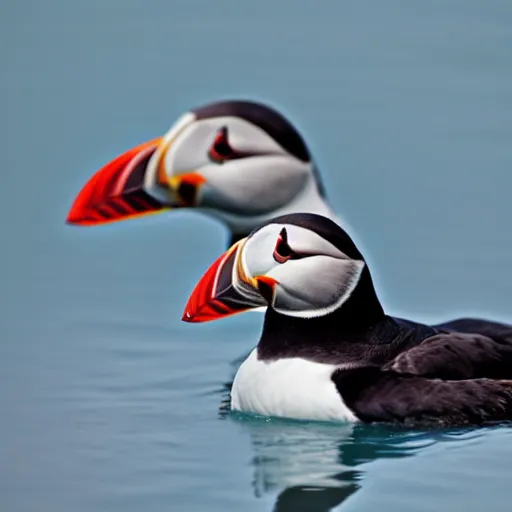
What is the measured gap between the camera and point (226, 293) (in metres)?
11.8

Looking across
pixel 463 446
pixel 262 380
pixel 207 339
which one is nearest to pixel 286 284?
pixel 262 380

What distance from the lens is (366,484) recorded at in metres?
10.7

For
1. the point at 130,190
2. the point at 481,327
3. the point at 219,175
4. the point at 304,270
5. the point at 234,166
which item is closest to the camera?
the point at 304,270

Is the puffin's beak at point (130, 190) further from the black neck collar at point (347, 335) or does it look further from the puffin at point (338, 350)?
the black neck collar at point (347, 335)

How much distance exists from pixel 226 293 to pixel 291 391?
70 cm

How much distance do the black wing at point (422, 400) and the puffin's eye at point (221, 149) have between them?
321 centimetres

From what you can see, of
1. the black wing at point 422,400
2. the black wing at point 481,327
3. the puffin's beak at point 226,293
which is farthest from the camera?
the black wing at point 481,327

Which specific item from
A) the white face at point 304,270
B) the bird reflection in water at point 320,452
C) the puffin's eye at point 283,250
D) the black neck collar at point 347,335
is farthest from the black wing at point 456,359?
the puffin's eye at point 283,250

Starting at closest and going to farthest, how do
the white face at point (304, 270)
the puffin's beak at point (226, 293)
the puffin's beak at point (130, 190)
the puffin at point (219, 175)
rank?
the white face at point (304, 270) → the puffin's beak at point (226, 293) → the puffin at point (219, 175) → the puffin's beak at point (130, 190)

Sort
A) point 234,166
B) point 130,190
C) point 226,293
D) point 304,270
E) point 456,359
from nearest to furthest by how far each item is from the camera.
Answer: point 456,359 → point 304,270 → point 226,293 → point 234,166 → point 130,190

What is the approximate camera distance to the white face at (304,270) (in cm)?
1141

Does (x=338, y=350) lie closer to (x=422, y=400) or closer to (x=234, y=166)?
(x=422, y=400)

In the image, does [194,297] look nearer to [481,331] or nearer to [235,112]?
[481,331]

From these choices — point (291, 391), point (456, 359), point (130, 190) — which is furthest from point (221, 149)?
point (456, 359)
